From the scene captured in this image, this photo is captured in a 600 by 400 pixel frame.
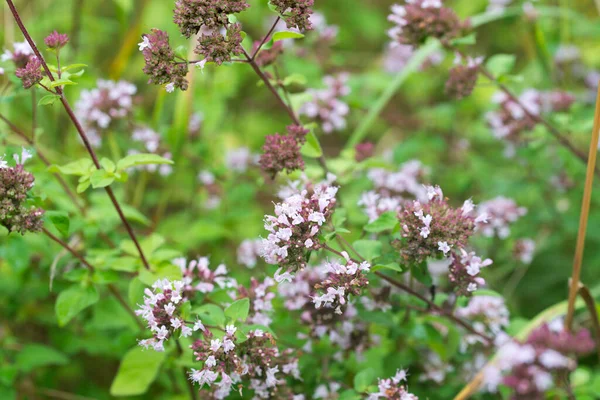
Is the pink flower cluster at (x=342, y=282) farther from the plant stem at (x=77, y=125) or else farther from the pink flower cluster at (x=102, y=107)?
the pink flower cluster at (x=102, y=107)

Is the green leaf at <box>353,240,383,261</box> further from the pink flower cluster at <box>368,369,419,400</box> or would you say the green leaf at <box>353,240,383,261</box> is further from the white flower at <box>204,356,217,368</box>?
the white flower at <box>204,356,217,368</box>

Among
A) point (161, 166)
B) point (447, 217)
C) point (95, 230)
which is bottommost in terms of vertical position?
point (447, 217)

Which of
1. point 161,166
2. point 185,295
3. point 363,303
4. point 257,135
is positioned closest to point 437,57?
point 257,135

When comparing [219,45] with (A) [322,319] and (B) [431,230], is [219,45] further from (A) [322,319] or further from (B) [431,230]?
(A) [322,319]

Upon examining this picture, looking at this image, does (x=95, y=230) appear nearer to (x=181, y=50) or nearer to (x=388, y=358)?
(x=181, y=50)

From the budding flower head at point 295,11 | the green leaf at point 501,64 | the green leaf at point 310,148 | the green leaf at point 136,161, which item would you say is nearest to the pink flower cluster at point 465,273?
the green leaf at point 310,148

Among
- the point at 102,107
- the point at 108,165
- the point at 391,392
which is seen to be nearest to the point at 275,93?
the point at 108,165
